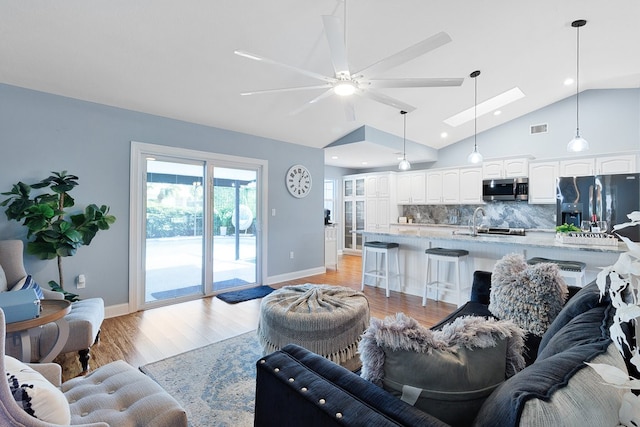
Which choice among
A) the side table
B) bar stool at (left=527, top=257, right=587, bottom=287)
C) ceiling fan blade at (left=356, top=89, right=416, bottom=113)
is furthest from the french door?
bar stool at (left=527, top=257, right=587, bottom=287)

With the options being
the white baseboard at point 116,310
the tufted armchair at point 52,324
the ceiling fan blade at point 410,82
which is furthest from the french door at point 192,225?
the ceiling fan blade at point 410,82

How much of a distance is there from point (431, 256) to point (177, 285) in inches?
135

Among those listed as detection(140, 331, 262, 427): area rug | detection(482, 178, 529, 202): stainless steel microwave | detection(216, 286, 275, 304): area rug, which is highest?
detection(482, 178, 529, 202): stainless steel microwave

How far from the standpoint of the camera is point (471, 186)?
20.6 feet

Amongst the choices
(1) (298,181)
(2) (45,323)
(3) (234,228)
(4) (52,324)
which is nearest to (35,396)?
(2) (45,323)

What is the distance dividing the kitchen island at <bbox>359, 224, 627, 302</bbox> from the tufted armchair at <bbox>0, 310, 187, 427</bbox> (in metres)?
3.05

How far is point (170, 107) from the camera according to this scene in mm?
3664

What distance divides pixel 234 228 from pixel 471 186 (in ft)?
15.9

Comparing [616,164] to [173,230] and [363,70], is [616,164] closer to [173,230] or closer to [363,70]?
[363,70]

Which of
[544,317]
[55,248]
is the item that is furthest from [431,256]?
[55,248]

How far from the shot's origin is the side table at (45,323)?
5.86 feet

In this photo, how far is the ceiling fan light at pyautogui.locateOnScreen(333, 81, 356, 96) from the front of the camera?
238cm

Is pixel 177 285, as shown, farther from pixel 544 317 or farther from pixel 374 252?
pixel 544 317

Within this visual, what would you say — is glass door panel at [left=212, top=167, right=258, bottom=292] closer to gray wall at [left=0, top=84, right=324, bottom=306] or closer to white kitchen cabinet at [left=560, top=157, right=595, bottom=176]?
gray wall at [left=0, top=84, right=324, bottom=306]
